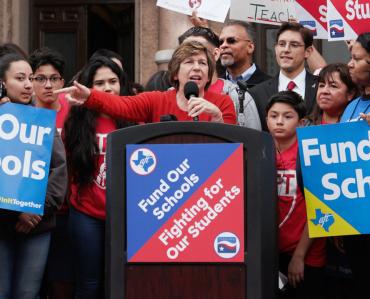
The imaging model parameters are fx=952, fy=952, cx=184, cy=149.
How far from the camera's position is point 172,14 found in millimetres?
10375

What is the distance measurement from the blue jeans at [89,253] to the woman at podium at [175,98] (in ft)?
2.46

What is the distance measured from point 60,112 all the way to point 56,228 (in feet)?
2.59

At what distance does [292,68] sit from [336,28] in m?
0.40

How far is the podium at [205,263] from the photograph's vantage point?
4.46 m

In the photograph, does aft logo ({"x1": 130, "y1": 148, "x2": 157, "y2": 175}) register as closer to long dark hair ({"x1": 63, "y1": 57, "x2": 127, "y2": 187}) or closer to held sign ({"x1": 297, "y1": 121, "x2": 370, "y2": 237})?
held sign ({"x1": 297, "y1": 121, "x2": 370, "y2": 237})

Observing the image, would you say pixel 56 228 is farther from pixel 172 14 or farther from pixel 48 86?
pixel 172 14

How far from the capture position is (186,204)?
4508 mm

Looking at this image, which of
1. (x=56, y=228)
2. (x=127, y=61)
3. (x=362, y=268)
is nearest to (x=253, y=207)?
(x=362, y=268)

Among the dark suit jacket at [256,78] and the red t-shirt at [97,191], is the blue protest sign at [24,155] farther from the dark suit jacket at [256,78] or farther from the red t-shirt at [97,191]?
the dark suit jacket at [256,78]

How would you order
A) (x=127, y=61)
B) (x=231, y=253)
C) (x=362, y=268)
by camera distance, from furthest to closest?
(x=127, y=61) → (x=362, y=268) → (x=231, y=253)

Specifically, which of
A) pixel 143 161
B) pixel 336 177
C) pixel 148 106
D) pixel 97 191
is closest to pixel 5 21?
pixel 97 191

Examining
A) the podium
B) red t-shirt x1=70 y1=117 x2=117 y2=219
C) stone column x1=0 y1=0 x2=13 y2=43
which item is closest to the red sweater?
red t-shirt x1=70 y1=117 x2=117 y2=219

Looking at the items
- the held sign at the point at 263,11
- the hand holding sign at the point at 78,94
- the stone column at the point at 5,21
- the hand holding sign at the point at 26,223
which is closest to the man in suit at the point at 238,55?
the held sign at the point at 263,11

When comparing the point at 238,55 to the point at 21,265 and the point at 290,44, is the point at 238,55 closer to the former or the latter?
the point at 290,44
